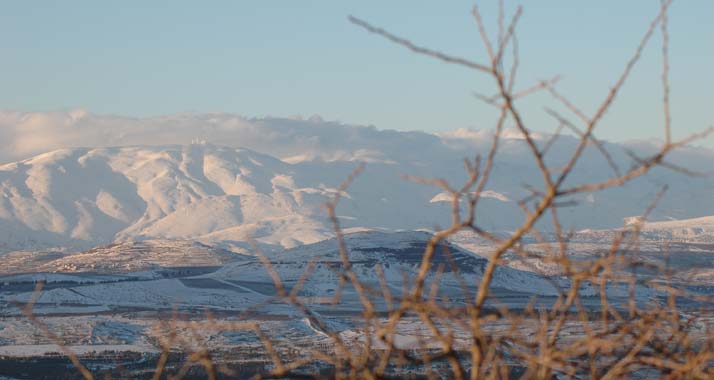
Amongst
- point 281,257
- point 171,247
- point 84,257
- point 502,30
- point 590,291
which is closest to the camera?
point 502,30

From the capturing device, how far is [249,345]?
5469cm

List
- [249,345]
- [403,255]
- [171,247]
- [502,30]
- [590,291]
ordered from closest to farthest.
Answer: [502,30], [249,345], [590,291], [403,255], [171,247]

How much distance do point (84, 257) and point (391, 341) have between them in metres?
144

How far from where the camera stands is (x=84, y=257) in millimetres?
143000

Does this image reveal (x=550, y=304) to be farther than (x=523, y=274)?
No

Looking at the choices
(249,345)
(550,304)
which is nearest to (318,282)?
(550,304)

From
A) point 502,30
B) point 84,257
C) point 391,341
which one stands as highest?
point 502,30

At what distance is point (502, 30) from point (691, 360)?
45.1 inches

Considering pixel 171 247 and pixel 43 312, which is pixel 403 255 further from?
pixel 171 247

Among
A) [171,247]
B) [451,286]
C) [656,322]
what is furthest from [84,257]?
[656,322]

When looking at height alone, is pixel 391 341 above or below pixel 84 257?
above

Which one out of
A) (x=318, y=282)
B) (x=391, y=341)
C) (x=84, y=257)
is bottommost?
(x=84, y=257)

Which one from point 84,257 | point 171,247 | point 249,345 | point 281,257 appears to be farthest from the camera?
point 171,247

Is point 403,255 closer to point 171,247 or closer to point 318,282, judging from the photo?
point 318,282
